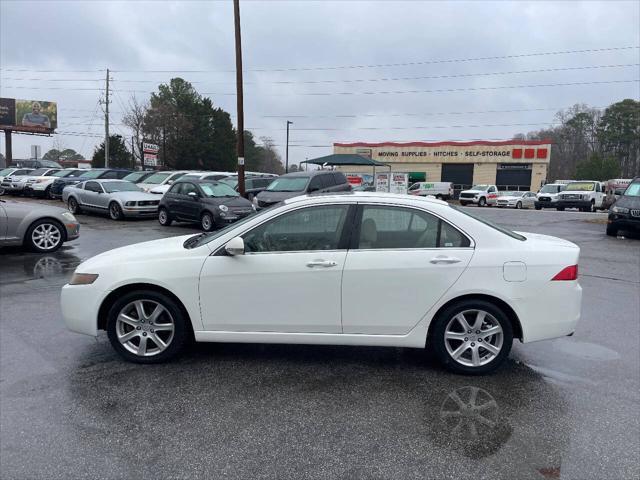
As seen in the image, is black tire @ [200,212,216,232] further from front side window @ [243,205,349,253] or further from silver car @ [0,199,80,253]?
front side window @ [243,205,349,253]

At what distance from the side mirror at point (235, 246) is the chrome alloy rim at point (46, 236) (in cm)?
781

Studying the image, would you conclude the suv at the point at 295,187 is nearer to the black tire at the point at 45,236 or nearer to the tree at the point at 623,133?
the black tire at the point at 45,236

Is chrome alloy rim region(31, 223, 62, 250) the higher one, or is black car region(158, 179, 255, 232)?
black car region(158, 179, 255, 232)

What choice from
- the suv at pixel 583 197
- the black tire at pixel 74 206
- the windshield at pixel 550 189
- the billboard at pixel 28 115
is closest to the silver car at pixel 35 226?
the black tire at pixel 74 206

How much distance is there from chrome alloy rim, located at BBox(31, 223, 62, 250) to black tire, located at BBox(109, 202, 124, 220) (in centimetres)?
696

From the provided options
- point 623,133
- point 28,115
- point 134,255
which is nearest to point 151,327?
point 134,255

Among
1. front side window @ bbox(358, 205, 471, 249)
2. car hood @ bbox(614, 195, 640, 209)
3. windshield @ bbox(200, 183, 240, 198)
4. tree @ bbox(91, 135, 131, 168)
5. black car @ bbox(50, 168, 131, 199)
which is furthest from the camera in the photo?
tree @ bbox(91, 135, 131, 168)

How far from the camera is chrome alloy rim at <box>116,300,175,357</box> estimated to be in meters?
4.32

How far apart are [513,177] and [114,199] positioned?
51445mm

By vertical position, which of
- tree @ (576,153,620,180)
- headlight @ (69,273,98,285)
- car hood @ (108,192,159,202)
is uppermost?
tree @ (576,153,620,180)

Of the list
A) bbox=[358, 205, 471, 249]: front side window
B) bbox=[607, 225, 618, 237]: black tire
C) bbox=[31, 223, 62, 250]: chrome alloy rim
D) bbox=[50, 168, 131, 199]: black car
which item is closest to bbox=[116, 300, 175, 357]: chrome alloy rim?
bbox=[358, 205, 471, 249]: front side window

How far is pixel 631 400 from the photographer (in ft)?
12.5

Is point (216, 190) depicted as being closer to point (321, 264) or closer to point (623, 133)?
point (321, 264)

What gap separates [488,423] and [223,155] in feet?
208
